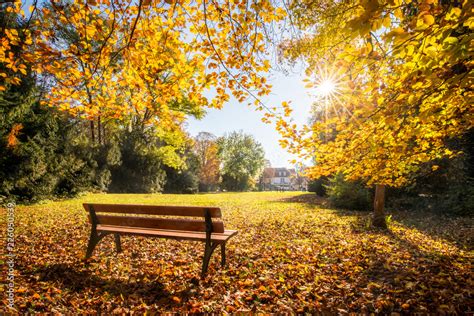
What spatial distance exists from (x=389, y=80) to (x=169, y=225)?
4.79 m

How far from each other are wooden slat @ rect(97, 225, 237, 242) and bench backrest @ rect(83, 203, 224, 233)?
0.10 meters

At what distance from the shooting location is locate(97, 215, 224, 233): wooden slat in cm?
377

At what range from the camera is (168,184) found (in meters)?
29.3

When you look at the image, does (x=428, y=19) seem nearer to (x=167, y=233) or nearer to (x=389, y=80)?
(x=389, y=80)

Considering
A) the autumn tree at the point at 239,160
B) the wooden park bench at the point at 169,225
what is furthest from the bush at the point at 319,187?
the autumn tree at the point at 239,160

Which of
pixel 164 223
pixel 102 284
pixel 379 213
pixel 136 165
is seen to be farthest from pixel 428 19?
pixel 136 165

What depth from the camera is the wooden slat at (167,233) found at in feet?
12.3

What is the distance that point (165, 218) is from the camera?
3852 mm

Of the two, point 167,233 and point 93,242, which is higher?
point 167,233

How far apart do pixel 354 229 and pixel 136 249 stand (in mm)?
6164

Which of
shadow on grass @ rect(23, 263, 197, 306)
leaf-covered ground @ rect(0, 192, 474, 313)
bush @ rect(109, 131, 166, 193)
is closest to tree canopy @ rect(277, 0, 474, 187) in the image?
leaf-covered ground @ rect(0, 192, 474, 313)

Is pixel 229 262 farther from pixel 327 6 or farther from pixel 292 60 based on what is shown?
pixel 327 6

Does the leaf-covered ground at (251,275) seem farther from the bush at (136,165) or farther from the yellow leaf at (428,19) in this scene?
the bush at (136,165)

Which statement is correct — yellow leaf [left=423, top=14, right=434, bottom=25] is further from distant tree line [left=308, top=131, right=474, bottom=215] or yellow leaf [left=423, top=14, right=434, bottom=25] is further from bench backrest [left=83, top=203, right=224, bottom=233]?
distant tree line [left=308, top=131, right=474, bottom=215]
